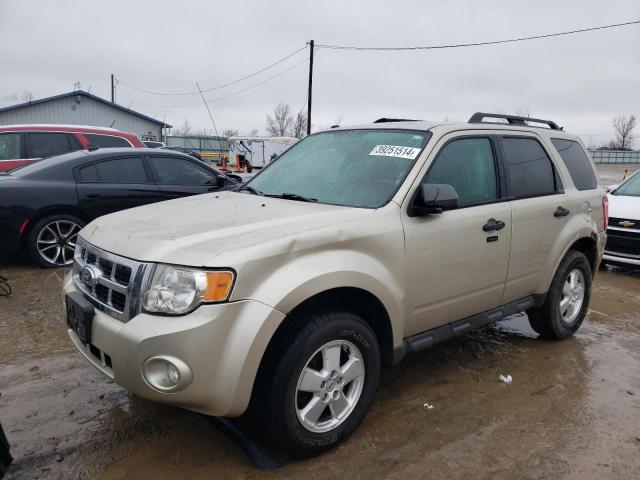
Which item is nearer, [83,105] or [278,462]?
[278,462]

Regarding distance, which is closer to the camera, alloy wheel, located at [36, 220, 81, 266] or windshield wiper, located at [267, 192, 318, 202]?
windshield wiper, located at [267, 192, 318, 202]

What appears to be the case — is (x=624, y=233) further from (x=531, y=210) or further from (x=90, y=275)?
(x=90, y=275)

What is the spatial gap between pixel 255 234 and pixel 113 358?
0.90 metres

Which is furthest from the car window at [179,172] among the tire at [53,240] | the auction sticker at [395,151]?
the auction sticker at [395,151]

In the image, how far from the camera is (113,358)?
241cm

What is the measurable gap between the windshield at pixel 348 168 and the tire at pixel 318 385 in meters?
0.84

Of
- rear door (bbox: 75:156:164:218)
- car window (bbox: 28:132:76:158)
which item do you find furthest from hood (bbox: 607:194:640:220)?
car window (bbox: 28:132:76:158)

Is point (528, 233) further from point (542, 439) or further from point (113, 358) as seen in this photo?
point (113, 358)

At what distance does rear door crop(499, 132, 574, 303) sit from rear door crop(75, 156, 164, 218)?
4845 millimetres

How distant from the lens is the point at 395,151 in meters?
3.38

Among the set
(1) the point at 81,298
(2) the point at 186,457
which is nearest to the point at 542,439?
(2) the point at 186,457

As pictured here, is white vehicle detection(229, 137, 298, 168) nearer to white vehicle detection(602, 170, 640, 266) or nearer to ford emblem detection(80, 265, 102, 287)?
white vehicle detection(602, 170, 640, 266)

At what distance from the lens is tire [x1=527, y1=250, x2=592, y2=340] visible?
4.33 metres

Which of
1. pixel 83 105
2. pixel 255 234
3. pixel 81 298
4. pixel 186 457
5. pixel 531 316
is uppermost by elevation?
pixel 83 105
